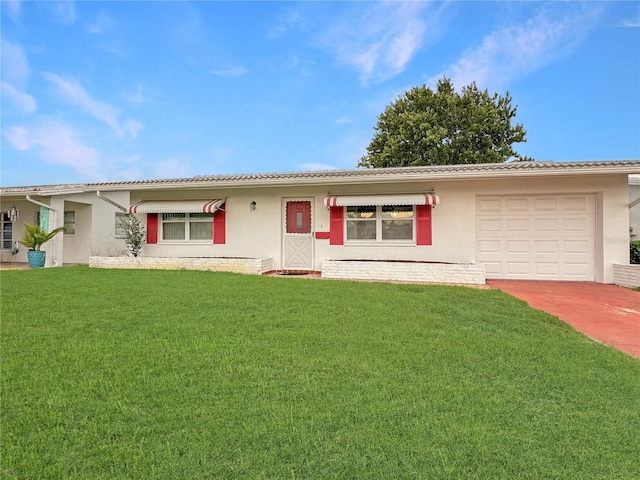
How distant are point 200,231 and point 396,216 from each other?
8.44m

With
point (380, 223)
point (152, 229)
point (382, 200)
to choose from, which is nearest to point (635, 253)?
point (380, 223)

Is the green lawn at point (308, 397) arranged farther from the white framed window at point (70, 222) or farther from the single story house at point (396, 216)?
the white framed window at point (70, 222)

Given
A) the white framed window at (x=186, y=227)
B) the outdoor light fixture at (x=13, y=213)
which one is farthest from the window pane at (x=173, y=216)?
the outdoor light fixture at (x=13, y=213)

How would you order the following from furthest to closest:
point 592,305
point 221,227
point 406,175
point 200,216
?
point 200,216 → point 221,227 → point 406,175 → point 592,305

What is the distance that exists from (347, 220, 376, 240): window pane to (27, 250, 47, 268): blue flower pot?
43.6 ft

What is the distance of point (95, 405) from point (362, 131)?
3285 centimetres

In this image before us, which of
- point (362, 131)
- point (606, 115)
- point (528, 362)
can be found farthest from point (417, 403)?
point (362, 131)

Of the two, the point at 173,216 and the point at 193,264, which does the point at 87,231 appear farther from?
Answer: the point at 193,264

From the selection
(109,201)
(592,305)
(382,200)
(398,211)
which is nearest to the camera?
(592,305)

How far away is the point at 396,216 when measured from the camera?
1291 cm

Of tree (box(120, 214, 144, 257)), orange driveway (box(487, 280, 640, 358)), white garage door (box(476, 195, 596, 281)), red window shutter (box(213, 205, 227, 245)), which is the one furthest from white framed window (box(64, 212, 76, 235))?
orange driveway (box(487, 280, 640, 358))

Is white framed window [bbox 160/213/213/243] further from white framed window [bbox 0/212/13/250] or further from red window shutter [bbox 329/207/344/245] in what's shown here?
white framed window [bbox 0/212/13/250]

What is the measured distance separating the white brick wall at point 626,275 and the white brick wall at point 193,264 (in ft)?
39.7

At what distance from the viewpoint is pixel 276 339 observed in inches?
187
